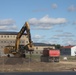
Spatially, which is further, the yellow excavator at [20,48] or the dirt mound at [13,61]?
the yellow excavator at [20,48]

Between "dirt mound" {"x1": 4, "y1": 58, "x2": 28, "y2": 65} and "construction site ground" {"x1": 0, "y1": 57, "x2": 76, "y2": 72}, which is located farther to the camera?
"dirt mound" {"x1": 4, "y1": 58, "x2": 28, "y2": 65}

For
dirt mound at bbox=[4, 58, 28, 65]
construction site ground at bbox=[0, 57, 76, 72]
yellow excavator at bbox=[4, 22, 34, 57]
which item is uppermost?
yellow excavator at bbox=[4, 22, 34, 57]

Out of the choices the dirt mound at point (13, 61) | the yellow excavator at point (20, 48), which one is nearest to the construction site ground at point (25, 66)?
the dirt mound at point (13, 61)

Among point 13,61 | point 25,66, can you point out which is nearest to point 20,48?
point 13,61

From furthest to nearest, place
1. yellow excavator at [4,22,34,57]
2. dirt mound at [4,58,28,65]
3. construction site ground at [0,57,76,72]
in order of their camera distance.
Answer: yellow excavator at [4,22,34,57]
dirt mound at [4,58,28,65]
construction site ground at [0,57,76,72]

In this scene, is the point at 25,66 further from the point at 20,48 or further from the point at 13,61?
the point at 20,48

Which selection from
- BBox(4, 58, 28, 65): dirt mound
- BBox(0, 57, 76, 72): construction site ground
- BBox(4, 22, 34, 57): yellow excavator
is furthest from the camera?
BBox(4, 22, 34, 57): yellow excavator

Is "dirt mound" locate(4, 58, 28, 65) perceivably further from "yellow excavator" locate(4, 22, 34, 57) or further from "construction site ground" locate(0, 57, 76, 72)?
"yellow excavator" locate(4, 22, 34, 57)

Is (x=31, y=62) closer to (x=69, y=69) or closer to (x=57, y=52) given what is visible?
(x=69, y=69)

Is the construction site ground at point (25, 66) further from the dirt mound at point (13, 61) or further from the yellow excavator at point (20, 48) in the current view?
the yellow excavator at point (20, 48)

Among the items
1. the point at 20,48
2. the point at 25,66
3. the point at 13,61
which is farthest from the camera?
the point at 20,48

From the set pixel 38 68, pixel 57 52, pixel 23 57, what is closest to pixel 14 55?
pixel 23 57

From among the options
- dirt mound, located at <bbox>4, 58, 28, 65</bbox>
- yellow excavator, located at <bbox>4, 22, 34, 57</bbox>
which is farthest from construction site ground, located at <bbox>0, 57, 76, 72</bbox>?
yellow excavator, located at <bbox>4, 22, 34, 57</bbox>

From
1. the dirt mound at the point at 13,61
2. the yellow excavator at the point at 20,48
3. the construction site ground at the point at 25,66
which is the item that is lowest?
the construction site ground at the point at 25,66
